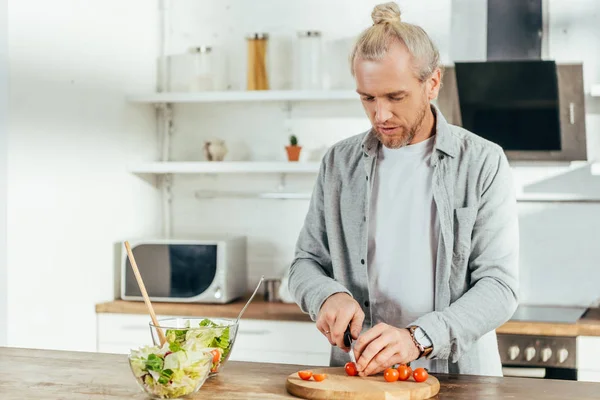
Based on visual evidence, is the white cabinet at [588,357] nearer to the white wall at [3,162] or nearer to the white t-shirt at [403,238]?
the white t-shirt at [403,238]

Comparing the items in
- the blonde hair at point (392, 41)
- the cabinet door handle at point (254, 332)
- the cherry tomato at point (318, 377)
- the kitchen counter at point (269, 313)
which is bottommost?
the cabinet door handle at point (254, 332)

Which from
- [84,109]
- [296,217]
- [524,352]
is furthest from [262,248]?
[524,352]

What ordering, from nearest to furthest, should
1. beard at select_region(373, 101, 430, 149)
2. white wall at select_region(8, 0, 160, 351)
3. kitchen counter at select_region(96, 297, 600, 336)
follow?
beard at select_region(373, 101, 430, 149) → white wall at select_region(8, 0, 160, 351) → kitchen counter at select_region(96, 297, 600, 336)

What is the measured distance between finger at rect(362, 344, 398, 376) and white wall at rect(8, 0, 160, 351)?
1.67 metres

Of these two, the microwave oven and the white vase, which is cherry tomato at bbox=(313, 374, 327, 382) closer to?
the microwave oven

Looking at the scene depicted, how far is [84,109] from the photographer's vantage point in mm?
3521

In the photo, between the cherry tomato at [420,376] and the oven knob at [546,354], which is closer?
the cherry tomato at [420,376]

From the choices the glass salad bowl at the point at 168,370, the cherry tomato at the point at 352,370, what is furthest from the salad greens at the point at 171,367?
the cherry tomato at the point at 352,370

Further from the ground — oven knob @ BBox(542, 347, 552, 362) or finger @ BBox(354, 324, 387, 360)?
finger @ BBox(354, 324, 387, 360)

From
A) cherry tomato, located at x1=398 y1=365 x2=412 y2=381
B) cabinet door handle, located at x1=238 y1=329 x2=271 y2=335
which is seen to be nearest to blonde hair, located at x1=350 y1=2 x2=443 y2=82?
cherry tomato, located at x1=398 y1=365 x2=412 y2=381

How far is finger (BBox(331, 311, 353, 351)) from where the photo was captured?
1936mm

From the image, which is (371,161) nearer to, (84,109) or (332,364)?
(332,364)

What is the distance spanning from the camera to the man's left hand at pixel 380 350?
1.80m

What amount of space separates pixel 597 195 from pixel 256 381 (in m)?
2.35
